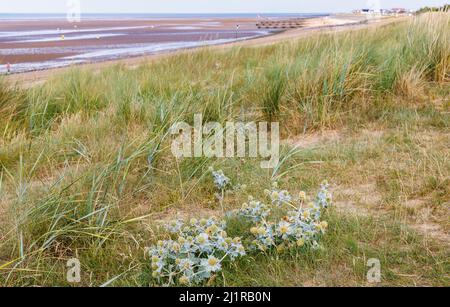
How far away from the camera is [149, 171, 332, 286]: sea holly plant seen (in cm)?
194

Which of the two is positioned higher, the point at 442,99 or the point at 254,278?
the point at 442,99

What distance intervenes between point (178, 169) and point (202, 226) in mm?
893

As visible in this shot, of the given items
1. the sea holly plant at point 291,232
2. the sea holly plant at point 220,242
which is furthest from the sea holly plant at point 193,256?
the sea holly plant at point 291,232

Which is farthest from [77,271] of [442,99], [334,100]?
[442,99]

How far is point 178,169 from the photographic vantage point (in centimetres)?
300

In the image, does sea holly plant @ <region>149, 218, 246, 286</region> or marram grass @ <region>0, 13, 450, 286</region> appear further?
marram grass @ <region>0, 13, 450, 286</region>

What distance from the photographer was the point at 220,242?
6.51 feet

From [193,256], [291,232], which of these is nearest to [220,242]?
[193,256]

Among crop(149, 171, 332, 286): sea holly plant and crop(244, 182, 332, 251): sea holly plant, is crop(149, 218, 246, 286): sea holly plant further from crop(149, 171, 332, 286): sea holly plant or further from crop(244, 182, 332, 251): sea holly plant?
crop(244, 182, 332, 251): sea holly plant

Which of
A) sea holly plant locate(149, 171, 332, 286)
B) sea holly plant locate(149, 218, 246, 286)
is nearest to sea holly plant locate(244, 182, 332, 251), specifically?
sea holly plant locate(149, 171, 332, 286)

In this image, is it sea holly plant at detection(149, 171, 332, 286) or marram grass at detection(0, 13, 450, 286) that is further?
marram grass at detection(0, 13, 450, 286)

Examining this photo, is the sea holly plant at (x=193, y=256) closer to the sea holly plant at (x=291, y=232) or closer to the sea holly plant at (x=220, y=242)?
the sea holly plant at (x=220, y=242)
